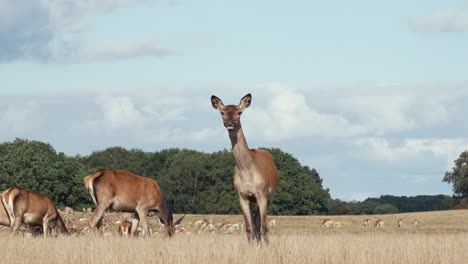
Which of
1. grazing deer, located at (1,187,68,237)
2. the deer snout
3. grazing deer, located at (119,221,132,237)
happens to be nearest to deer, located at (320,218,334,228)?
grazing deer, located at (1,187,68,237)

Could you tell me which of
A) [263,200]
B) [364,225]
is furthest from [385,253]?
[364,225]

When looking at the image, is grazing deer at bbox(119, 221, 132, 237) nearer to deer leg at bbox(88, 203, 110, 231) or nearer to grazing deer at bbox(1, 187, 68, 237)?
deer leg at bbox(88, 203, 110, 231)

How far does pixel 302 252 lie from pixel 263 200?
10.6ft

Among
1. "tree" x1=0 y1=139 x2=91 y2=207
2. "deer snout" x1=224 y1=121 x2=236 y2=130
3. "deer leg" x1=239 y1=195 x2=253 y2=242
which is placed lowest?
"deer leg" x1=239 y1=195 x2=253 y2=242

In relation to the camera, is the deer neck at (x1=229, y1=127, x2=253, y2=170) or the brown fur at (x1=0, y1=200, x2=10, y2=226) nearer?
the deer neck at (x1=229, y1=127, x2=253, y2=170)

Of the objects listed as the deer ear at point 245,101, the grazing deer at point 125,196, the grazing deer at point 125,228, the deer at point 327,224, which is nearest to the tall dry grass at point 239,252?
the deer ear at point 245,101

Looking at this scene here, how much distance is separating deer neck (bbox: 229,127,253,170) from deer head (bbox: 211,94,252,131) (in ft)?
0.53

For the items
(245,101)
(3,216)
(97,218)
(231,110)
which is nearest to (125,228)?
(97,218)

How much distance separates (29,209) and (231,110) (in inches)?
380

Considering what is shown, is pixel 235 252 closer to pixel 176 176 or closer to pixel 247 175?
pixel 247 175

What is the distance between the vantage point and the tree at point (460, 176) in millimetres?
101688

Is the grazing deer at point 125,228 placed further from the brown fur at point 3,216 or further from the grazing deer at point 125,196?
the brown fur at point 3,216

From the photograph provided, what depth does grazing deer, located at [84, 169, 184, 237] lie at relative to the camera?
78.5 ft

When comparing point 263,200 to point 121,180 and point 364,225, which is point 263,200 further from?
point 364,225
